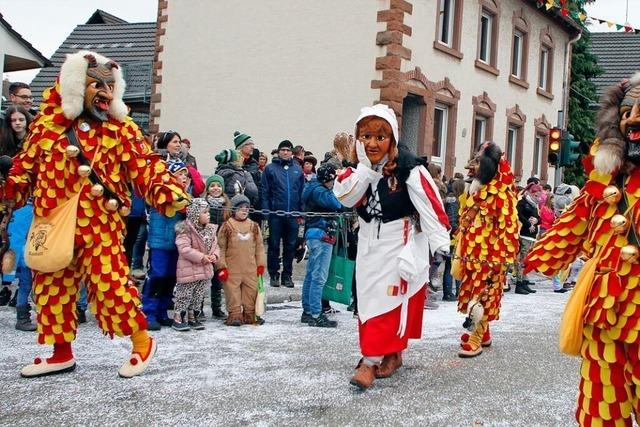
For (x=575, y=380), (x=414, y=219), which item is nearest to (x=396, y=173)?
(x=414, y=219)

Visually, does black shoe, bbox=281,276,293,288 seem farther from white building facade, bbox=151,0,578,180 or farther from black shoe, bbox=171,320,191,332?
white building facade, bbox=151,0,578,180

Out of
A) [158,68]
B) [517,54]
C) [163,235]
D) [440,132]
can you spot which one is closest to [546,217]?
[440,132]

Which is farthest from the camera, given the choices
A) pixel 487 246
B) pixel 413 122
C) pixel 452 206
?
pixel 413 122

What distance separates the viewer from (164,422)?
3.90 m

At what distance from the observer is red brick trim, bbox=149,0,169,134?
17.8m

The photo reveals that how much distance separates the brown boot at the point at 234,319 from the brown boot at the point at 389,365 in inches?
83.4

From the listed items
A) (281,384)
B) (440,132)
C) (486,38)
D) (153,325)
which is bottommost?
(281,384)

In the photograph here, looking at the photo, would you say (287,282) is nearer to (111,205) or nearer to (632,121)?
(111,205)

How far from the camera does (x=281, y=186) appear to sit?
937 centimetres

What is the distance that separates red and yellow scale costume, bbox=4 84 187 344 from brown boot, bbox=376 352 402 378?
1697 mm

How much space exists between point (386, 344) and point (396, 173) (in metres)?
1.18

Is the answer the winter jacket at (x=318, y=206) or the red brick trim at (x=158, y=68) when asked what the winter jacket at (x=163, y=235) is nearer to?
the winter jacket at (x=318, y=206)

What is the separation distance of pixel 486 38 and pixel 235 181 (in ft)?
39.9

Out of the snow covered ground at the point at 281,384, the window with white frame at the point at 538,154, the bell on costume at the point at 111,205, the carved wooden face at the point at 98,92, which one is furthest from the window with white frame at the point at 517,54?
the bell on costume at the point at 111,205
